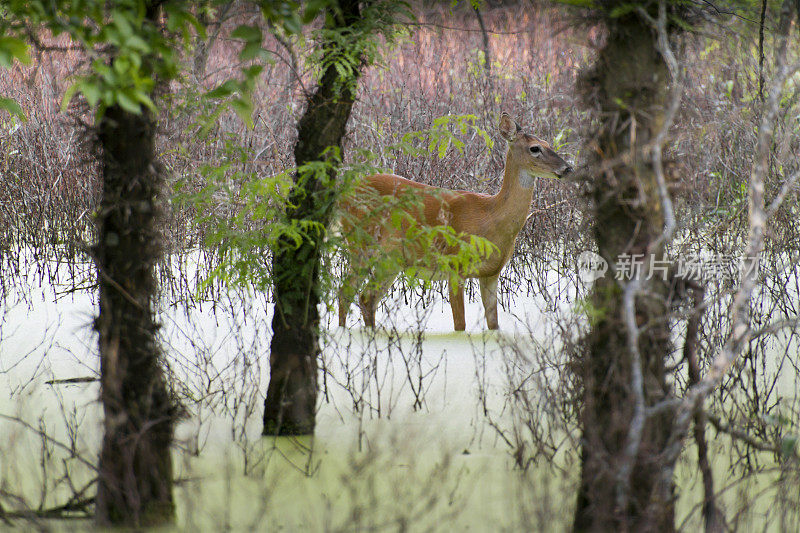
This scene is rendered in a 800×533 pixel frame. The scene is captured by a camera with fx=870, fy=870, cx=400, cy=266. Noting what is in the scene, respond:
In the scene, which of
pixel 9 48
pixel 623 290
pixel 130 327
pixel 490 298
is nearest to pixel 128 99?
pixel 9 48

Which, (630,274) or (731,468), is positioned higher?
(630,274)

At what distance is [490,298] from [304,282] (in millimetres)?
2313

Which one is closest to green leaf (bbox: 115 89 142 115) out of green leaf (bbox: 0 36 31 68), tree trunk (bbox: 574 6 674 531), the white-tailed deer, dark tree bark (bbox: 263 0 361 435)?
green leaf (bbox: 0 36 31 68)

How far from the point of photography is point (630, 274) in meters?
2.34

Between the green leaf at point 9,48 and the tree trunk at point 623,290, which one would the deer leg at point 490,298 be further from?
the green leaf at point 9,48

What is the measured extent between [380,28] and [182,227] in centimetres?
361

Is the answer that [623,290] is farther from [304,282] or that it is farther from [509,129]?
[509,129]

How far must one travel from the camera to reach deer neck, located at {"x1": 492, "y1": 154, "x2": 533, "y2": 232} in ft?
18.4

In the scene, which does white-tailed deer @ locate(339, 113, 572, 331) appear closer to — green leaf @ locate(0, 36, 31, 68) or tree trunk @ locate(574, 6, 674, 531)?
tree trunk @ locate(574, 6, 674, 531)

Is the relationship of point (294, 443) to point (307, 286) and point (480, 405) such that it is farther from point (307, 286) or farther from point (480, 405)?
point (480, 405)

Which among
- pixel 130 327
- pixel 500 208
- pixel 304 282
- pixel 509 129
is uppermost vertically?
pixel 509 129

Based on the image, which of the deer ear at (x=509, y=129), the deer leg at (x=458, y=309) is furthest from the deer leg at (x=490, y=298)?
the deer ear at (x=509, y=129)

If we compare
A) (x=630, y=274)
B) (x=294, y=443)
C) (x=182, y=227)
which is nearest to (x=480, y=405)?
(x=294, y=443)

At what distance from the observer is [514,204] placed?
5.59 metres
